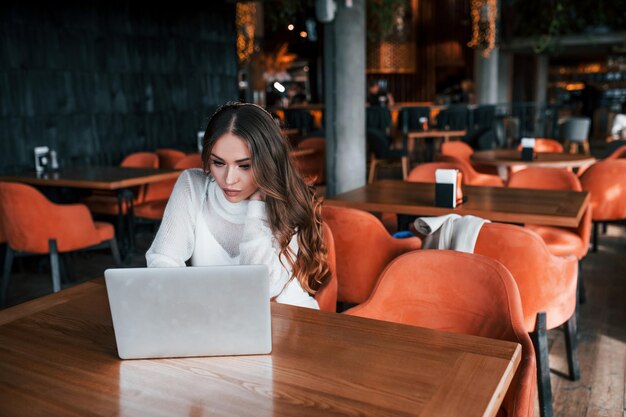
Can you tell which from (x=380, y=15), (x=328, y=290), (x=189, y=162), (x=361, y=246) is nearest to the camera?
(x=328, y=290)

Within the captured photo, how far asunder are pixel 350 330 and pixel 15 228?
2970 mm

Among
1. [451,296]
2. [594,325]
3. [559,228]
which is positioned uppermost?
[451,296]

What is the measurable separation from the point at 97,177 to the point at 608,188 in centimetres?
371

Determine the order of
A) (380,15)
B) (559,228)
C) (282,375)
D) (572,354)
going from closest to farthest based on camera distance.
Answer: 1. (282,375)
2. (572,354)
3. (559,228)
4. (380,15)

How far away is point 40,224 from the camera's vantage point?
3.58 m

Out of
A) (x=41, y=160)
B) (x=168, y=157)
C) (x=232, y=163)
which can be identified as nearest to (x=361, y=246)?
(x=232, y=163)

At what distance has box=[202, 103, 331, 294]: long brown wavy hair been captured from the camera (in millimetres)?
1688

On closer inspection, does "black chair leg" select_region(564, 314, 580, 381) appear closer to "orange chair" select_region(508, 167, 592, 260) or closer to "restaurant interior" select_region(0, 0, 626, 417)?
"restaurant interior" select_region(0, 0, 626, 417)

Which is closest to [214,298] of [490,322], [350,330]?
[350,330]

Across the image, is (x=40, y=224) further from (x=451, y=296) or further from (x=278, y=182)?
(x=451, y=296)

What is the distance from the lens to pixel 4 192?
351 centimetres

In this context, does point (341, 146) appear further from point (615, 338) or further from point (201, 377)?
point (201, 377)

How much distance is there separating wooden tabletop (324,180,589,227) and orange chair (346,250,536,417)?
3.89 feet

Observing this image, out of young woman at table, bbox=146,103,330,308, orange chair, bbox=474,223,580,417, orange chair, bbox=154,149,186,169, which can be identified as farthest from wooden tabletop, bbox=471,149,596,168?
young woman at table, bbox=146,103,330,308
